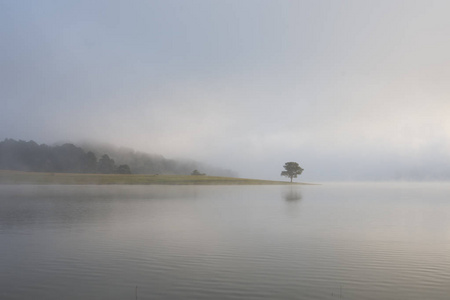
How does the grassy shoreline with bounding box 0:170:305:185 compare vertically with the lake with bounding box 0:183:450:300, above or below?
above

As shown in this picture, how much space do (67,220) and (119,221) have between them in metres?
6.18

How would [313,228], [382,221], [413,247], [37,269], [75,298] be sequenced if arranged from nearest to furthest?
[75,298], [37,269], [413,247], [313,228], [382,221]

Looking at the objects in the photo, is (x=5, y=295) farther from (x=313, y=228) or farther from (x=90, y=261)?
(x=313, y=228)

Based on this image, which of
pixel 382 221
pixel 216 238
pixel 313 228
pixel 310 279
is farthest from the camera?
pixel 382 221

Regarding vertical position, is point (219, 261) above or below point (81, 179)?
below

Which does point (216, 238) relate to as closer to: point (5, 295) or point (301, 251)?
point (301, 251)

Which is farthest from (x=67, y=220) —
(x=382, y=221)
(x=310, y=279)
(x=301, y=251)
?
(x=382, y=221)

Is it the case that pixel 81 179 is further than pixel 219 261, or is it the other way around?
pixel 81 179

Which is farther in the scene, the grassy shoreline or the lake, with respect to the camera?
the grassy shoreline

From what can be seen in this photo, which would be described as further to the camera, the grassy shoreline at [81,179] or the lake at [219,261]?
the grassy shoreline at [81,179]

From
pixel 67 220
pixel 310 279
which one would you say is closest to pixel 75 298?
pixel 310 279

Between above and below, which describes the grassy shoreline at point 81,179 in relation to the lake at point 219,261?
above

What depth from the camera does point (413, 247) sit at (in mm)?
25906

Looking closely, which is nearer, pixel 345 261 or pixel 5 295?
pixel 5 295
